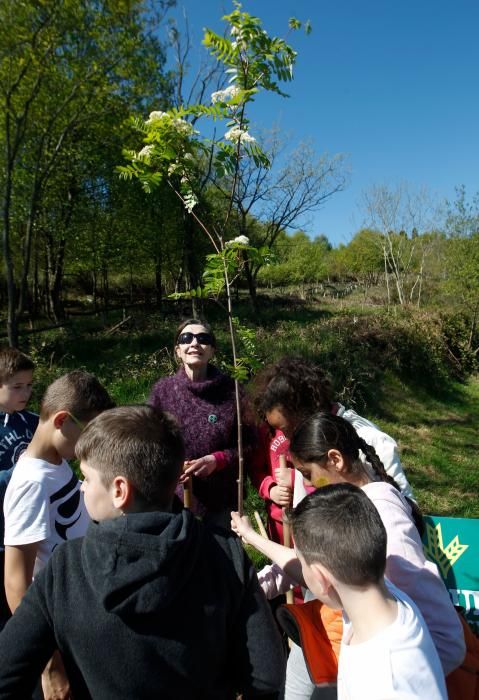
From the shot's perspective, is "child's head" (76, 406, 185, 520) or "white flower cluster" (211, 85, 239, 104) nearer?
"child's head" (76, 406, 185, 520)

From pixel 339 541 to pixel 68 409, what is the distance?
1.19 m

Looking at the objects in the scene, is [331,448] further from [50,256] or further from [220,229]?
[50,256]

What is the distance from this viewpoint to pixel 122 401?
6.95 m

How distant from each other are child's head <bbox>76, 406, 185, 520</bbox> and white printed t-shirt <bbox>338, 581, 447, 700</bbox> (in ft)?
2.22

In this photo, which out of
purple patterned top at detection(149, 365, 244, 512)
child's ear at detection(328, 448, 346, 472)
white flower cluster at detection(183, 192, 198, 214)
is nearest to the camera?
child's ear at detection(328, 448, 346, 472)

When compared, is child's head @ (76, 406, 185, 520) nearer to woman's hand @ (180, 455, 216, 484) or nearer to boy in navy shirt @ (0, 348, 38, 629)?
woman's hand @ (180, 455, 216, 484)

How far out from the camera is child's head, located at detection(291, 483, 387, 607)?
47.1 inches

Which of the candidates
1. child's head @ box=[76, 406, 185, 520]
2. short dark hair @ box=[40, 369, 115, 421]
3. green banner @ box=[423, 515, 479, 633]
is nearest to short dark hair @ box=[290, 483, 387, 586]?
child's head @ box=[76, 406, 185, 520]

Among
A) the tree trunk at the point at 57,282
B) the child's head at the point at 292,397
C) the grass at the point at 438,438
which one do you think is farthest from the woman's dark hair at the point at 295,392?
the tree trunk at the point at 57,282

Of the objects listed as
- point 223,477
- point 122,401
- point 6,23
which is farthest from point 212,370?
point 6,23

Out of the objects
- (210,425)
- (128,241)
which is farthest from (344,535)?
(128,241)

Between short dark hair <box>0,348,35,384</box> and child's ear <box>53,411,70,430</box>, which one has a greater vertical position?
short dark hair <box>0,348,35,384</box>

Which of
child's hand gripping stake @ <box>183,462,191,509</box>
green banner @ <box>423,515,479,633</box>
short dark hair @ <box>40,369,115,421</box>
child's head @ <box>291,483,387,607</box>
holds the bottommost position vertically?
green banner @ <box>423,515,479,633</box>

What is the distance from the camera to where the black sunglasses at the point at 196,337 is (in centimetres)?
278
